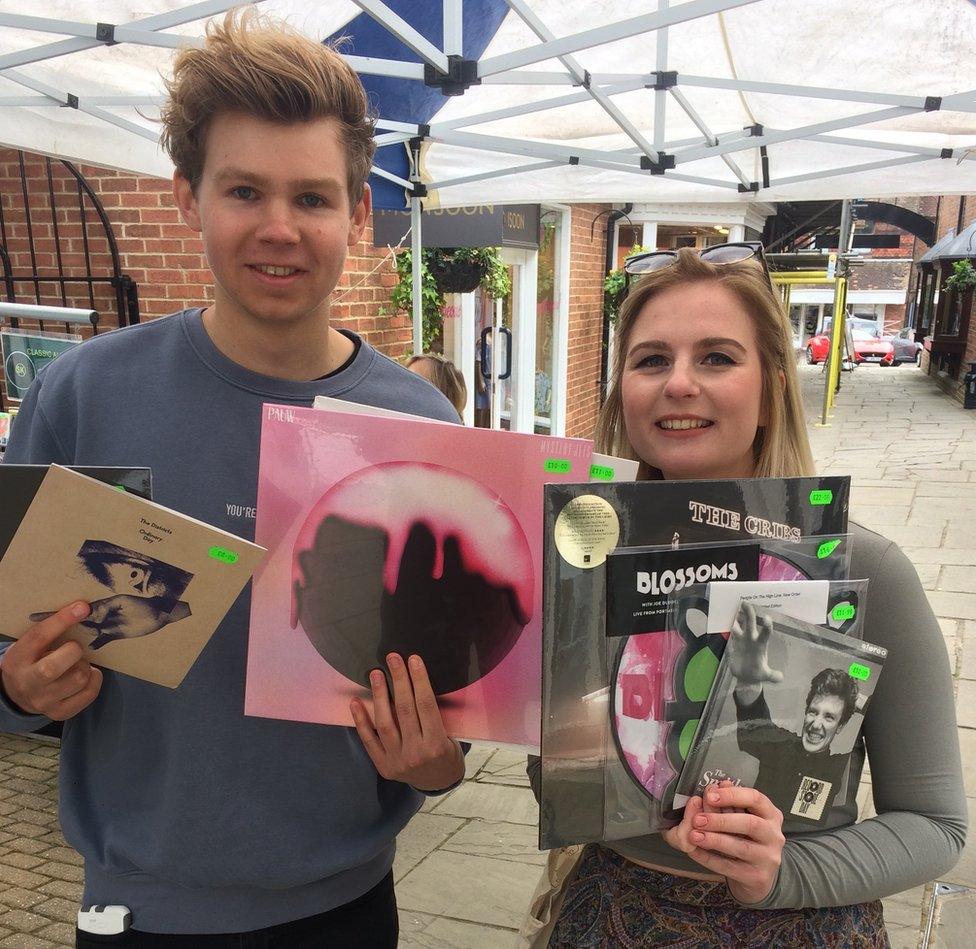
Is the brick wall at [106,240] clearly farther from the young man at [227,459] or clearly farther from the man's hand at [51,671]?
the man's hand at [51,671]

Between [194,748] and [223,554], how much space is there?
41 centimetres

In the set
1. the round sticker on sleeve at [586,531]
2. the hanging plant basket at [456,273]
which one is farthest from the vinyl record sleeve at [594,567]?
the hanging plant basket at [456,273]

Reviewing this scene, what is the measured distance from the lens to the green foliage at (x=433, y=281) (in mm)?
6391

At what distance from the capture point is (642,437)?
4.14 ft

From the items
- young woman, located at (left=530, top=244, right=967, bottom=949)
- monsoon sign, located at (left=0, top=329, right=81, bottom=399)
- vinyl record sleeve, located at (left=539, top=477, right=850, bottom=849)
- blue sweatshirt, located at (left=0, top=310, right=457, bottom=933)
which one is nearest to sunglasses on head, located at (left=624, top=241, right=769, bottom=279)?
young woman, located at (left=530, top=244, right=967, bottom=949)

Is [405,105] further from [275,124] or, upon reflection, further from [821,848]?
[821,848]

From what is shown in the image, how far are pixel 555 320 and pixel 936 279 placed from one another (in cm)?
2102

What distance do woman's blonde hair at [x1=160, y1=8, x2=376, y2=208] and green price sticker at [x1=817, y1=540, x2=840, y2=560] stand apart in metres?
0.88

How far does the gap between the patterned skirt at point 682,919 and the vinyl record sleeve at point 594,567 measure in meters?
0.28

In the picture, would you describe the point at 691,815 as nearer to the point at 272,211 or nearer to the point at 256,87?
the point at 272,211

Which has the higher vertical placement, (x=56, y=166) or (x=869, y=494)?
(x=56, y=166)

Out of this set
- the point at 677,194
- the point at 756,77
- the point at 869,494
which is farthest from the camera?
the point at 869,494

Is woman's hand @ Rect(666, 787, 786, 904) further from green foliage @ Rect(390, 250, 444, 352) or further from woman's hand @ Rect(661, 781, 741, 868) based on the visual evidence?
green foliage @ Rect(390, 250, 444, 352)

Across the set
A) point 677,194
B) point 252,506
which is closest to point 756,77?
point 677,194
